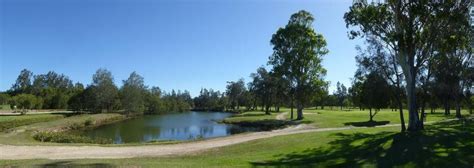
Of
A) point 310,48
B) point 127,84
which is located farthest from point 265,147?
point 127,84

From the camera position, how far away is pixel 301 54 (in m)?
50.2

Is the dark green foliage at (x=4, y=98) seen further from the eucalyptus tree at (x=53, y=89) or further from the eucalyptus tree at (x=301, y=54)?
the eucalyptus tree at (x=301, y=54)

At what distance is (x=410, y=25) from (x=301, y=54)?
82.9ft

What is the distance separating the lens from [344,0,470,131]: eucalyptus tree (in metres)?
24.5

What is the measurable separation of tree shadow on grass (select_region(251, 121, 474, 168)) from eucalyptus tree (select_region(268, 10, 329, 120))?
28.3m

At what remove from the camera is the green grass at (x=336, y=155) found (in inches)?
629

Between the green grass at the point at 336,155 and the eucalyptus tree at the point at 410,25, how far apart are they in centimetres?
528

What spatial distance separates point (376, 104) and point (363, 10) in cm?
1448

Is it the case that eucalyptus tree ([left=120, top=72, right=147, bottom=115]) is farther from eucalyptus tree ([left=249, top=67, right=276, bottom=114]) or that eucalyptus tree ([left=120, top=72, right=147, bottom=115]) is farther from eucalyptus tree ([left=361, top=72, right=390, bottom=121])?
eucalyptus tree ([left=361, top=72, right=390, bottom=121])

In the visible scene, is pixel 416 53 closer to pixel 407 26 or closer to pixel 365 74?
pixel 407 26

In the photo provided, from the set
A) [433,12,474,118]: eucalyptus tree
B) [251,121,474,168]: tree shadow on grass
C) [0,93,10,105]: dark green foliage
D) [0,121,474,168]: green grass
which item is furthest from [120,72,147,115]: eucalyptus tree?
[251,121,474,168]: tree shadow on grass

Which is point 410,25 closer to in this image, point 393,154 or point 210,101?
point 393,154

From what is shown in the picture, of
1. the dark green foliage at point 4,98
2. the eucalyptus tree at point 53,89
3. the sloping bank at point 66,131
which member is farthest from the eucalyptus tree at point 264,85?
the dark green foliage at point 4,98

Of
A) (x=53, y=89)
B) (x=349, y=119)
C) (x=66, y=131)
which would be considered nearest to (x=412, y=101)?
(x=349, y=119)
